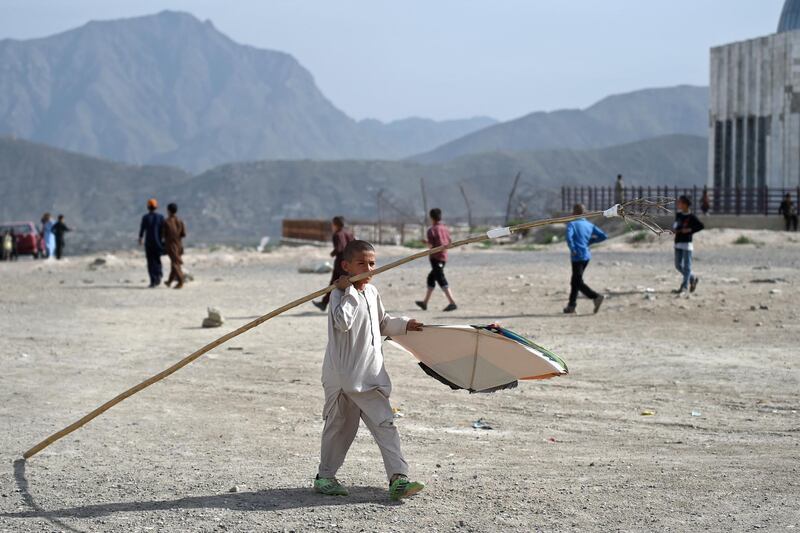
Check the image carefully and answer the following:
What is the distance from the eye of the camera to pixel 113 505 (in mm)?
6258

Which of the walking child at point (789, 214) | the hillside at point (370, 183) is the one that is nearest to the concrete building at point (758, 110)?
the walking child at point (789, 214)

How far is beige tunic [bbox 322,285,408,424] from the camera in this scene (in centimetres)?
620

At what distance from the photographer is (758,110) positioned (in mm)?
45250

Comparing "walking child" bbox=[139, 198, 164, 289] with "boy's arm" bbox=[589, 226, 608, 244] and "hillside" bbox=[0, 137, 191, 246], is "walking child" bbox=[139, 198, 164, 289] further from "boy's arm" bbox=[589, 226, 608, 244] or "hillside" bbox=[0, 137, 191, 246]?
"hillside" bbox=[0, 137, 191, 246]

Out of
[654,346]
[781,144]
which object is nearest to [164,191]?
[781,144]

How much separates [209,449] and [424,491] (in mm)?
2077

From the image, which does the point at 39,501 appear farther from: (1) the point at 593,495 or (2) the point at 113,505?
(1) the point at 593,495

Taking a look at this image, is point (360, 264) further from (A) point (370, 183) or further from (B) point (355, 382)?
(A) point (370, 183)

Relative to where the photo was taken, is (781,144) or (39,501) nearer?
(39,501)

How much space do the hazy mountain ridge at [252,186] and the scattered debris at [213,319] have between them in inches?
4366

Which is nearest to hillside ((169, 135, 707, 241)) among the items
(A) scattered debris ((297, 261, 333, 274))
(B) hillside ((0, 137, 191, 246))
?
(B) hillside ((0, 137, 191, 246))

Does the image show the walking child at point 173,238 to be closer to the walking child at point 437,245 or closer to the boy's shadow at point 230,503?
the walking child at point 437,245

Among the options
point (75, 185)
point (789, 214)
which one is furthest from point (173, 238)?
point (75, 185)

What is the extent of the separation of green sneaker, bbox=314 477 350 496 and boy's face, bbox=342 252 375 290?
3.63ft
